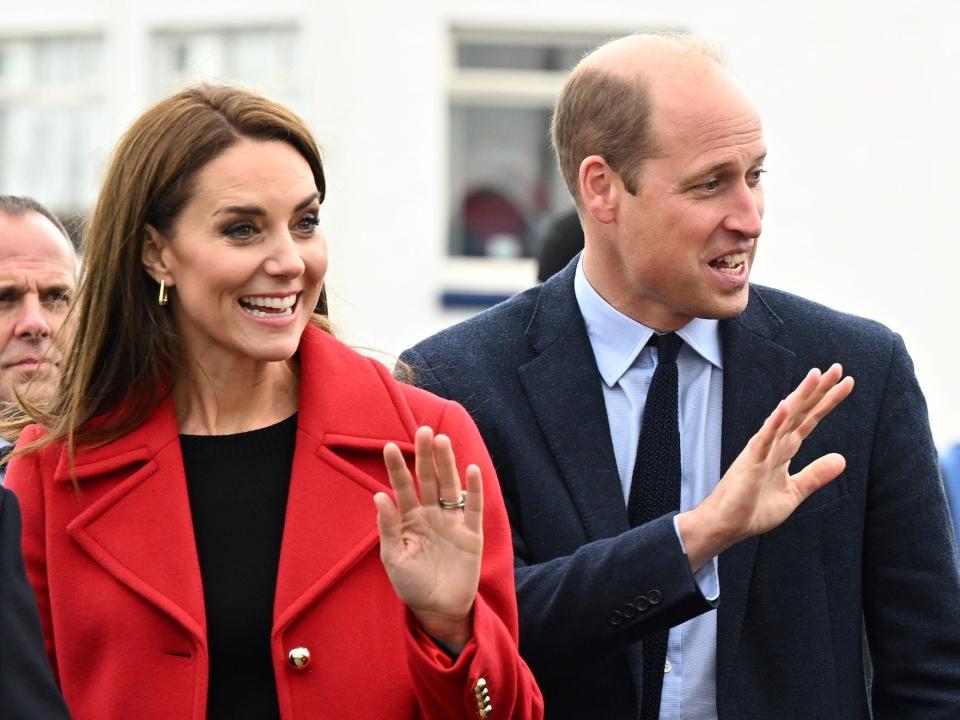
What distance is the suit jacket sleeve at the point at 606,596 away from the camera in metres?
3.70

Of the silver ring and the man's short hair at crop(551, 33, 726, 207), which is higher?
the man's short hair at crop(551, 33, 726, 207)

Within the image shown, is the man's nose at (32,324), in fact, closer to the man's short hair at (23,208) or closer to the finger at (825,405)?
the man's short hair at (23,208)

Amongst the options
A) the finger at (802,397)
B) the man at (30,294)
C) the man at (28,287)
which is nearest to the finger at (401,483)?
the finger at (802,397)

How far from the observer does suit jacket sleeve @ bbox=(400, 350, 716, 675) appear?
3703mm

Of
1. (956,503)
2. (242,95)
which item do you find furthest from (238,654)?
(956,503)

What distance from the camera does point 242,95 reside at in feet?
12.5

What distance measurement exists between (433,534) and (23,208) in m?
1.99

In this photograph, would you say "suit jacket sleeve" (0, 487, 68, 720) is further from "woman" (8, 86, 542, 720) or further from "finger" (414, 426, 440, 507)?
"finger" (414, 426, 440, 507)

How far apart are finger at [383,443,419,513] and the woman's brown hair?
2.31 feet

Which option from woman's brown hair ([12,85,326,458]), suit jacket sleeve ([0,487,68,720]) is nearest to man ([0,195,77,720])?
woman's brown hair ([12,85,326,458])

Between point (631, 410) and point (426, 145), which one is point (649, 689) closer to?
point (631, 410)

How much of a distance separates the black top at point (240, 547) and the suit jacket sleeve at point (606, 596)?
0.55 meters

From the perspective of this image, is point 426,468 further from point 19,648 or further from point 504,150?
point 504,150

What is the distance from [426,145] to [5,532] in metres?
9.46
